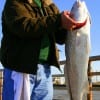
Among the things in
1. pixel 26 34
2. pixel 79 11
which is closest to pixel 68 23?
pixel 79 11

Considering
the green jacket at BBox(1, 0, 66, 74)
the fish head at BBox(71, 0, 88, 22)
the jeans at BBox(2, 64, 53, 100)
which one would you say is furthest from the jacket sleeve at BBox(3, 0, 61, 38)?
the jeans at BBox(2, 64, 53, 100)

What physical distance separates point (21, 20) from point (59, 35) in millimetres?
380

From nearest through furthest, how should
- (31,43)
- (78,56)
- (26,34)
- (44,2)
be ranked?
1. (78,56)
2. (26,34)
3. (31,43)
4. (44,2)

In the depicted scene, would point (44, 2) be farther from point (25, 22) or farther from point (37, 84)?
point (37, 84)

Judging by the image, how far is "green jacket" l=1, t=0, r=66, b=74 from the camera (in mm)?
3599

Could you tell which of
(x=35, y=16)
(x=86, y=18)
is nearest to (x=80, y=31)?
(x=86, y=18)

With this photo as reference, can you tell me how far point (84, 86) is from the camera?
3.46 m

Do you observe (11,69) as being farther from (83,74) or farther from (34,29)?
(83,74)

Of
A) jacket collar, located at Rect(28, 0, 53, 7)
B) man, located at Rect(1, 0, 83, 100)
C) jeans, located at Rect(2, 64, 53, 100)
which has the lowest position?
jeans, located at Rect(2, 64, 53, 100)

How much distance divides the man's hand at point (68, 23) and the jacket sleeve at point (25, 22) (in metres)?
0.07

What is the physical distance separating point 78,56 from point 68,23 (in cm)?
27

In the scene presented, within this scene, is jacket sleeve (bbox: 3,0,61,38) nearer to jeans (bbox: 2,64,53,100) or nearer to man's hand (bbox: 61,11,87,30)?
man's hand (bbox: 61,11,87,30)

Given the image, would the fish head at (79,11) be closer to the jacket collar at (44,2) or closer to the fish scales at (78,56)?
the fish scales at (78,56)

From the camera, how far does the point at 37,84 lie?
12.6 ft
